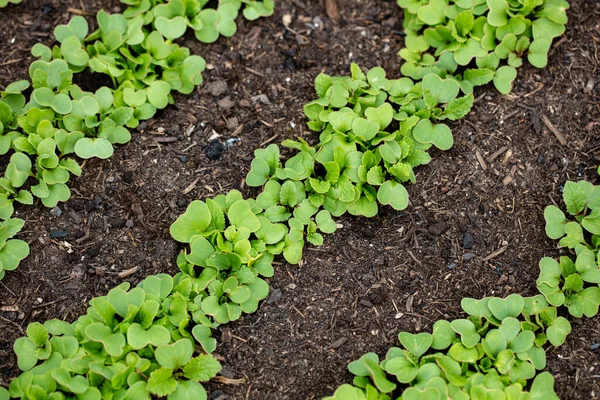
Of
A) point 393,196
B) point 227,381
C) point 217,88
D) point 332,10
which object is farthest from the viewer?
point 332,10

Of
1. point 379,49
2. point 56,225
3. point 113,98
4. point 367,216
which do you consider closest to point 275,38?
point 379,49

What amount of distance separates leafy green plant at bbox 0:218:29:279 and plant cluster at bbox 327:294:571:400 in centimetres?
166

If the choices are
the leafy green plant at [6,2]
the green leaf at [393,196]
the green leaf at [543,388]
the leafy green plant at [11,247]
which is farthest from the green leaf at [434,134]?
the leafy green plant at [6,2]

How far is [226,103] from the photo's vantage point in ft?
12.2

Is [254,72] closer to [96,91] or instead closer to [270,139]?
[270,139]

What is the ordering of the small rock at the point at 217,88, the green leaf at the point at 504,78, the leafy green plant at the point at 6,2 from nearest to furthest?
the green leaf at the point at 504,78
the small rock at the point at 217,88
the leafy green plant at the point at 6,2

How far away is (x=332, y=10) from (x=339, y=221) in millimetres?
1432

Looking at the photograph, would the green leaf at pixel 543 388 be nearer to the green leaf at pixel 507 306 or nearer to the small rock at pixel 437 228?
the green leaf at pixel 507 306

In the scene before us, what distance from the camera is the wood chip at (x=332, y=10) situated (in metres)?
4.00

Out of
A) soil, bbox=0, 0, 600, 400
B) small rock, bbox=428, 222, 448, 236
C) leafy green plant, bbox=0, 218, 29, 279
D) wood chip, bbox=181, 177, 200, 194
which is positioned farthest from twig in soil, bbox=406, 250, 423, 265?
leafy green plant, bbox=0, 218, 29, 279

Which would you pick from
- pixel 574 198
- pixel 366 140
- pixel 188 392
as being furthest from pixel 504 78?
pixel 188 392

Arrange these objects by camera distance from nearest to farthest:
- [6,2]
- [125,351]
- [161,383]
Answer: [161,383] < [125,351] < [6,2]

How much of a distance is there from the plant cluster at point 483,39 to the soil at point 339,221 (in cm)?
12

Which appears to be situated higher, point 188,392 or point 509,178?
point 509,178
